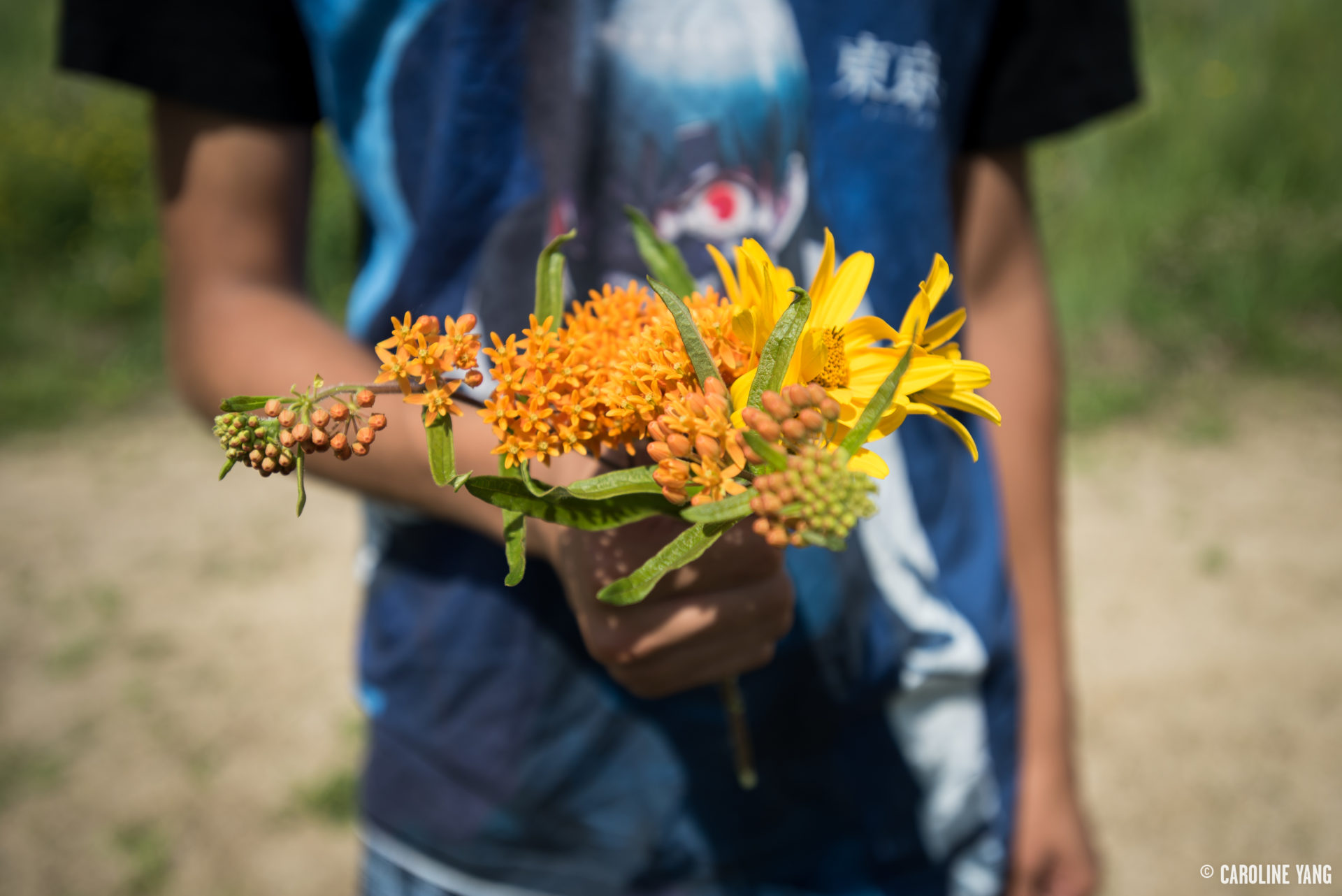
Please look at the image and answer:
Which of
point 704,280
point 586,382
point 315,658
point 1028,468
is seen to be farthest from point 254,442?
point 315,658

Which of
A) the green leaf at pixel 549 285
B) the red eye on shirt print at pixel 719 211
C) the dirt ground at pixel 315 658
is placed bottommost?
the dirt ground at pixel 315 658

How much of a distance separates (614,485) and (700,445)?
0.20 feet

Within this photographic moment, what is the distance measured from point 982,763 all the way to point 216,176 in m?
Answer: 1.11

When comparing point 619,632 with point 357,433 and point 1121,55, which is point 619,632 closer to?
point 357,433

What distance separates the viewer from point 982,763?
1068 millimetres

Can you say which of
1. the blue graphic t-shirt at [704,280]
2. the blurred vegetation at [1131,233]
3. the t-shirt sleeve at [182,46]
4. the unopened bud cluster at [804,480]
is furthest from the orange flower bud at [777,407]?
the blurred vegetation at [1131,233]

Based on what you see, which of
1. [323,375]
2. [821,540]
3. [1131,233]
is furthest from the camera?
[1131,233]

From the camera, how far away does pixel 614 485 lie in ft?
1.44

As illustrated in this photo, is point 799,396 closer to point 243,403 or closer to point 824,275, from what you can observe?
point 824,275

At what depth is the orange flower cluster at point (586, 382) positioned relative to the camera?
427 millimetres

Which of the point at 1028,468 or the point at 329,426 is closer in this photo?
the point at 329,426

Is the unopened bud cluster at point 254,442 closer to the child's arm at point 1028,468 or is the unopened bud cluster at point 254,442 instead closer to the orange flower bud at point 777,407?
the orange flower bud at point 777,407

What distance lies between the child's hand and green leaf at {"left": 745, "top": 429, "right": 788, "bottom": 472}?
138mm

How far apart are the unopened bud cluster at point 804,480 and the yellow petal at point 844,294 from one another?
0.21ft
